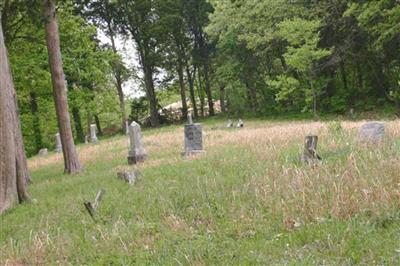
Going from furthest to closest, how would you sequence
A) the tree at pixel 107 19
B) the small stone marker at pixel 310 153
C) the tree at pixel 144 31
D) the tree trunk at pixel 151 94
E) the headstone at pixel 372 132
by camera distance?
the tree trunk at pixel 151 94, the tree at pixel 144 31, the tree at pixel 107 19, the headstone at pixel 372 132, the small stone marker at pixel 310 153

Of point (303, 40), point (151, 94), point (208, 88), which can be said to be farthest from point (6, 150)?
point (208, 88)

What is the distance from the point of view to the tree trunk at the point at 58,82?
14.1 meters

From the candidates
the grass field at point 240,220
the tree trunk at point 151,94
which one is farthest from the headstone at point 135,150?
the tree trunk at point 151,94

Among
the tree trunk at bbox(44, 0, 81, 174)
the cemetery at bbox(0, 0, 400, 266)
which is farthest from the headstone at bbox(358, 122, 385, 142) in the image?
the tree trunk at bbox(44, 0, 81, 174)

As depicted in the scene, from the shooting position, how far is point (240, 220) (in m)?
5.77

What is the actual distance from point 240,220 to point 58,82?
33.2 feet

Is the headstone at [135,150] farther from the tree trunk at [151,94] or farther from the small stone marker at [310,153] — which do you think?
the tree trunk at [151,94]

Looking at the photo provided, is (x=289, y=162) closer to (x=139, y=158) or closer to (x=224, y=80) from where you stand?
(x=139, y=158)

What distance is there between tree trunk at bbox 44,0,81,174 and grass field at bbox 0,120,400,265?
549 centimetres

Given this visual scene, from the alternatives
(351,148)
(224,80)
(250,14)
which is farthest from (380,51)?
(351,148)

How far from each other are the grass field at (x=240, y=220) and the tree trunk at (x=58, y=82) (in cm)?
549

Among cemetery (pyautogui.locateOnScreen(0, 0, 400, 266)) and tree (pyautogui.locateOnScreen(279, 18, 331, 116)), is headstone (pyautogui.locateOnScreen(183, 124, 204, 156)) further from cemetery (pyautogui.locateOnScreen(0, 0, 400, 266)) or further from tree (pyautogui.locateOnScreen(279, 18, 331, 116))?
tree (pyautogui.locateOnScreen(279, 18, 331, 116))

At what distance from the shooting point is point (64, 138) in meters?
14.5

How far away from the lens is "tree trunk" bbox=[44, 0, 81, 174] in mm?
14117
